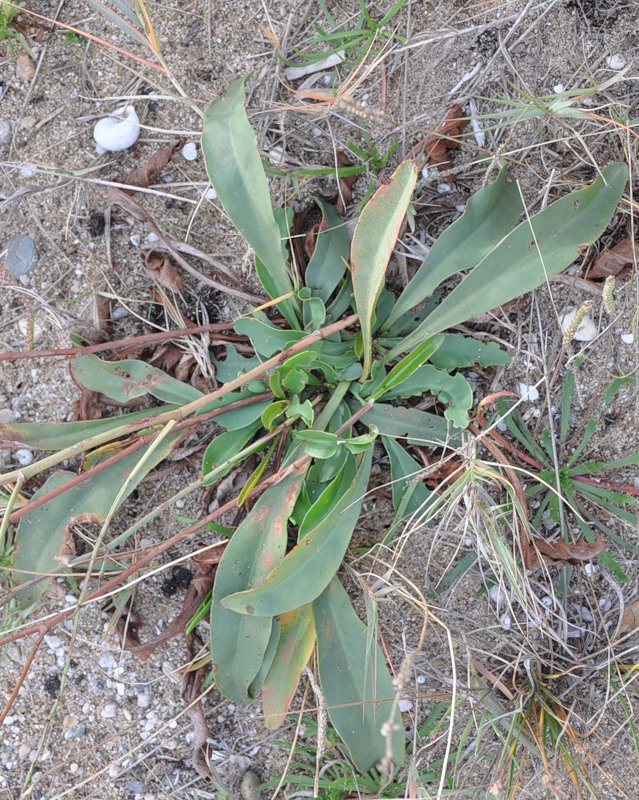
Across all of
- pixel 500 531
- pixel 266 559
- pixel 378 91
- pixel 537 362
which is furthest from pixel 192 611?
pixel 378 91

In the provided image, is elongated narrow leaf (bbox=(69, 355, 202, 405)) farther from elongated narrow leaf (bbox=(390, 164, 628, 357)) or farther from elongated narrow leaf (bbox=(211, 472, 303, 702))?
elongated narrow leaf (bbox=(390, 164, 628, 357))

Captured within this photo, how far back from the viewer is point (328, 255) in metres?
1.75

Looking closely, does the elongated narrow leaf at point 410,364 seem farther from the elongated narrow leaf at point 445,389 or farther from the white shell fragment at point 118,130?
the white shell fragment at point 118,130

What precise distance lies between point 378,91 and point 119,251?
2.68 feet

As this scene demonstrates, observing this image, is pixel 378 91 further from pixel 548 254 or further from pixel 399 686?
pixel 399 686

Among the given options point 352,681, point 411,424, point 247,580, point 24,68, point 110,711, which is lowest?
point 110,711

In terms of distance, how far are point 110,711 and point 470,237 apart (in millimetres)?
1592

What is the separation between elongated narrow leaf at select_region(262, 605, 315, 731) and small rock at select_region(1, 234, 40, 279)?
3.83 feet

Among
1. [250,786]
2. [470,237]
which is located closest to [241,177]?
[470,237]

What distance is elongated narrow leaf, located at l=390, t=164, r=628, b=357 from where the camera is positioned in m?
1.58

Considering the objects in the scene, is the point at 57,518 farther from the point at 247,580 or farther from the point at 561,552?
the point at 561,552

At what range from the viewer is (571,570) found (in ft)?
5.93

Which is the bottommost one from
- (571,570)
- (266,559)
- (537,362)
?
(571,570)

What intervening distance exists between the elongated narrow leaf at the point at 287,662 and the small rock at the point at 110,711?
493mm
